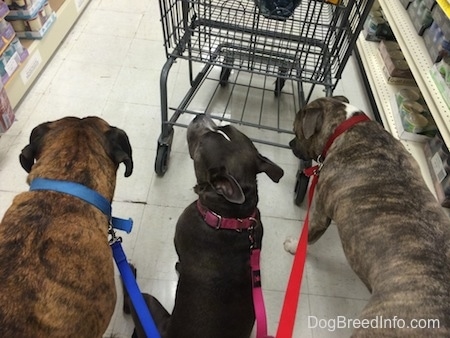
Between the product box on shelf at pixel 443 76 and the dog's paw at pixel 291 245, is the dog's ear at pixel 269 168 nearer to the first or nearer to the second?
the dog's paw at pixel 291 245

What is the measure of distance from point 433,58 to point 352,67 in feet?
3.35

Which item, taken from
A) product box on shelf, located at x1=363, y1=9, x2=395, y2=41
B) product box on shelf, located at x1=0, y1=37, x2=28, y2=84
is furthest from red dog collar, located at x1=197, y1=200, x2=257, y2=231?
product box on shelf, located at x1=363, y1=9, x2=395, y2=41

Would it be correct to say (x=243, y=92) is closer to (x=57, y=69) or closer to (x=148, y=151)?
(x=148, y=151)

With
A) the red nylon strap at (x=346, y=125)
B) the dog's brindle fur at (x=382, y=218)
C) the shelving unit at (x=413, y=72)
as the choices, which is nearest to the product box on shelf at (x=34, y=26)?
the dog's brindle fur at (x=382, y=218)

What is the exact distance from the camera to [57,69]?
256 centimetres

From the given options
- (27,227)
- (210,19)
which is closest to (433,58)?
(210,19)

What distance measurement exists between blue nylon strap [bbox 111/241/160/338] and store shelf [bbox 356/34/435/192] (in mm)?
1624

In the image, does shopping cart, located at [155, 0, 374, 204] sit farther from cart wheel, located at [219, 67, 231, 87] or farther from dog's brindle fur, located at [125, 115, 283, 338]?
dog's brindle fur, located at [125, 115, 283, 338]

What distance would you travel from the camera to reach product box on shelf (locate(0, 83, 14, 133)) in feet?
6.28

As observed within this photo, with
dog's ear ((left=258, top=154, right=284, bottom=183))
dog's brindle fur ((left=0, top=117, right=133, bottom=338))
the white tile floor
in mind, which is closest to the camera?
dog's brindle fur ((left=0, top=117, right=133, bottom=338))

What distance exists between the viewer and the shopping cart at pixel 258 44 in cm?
169

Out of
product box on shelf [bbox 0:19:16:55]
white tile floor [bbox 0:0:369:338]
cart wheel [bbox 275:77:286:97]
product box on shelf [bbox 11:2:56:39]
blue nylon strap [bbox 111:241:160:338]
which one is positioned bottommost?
white tile floor [bbox 0:0:369:338]

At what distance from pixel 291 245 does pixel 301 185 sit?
Answer: 325mm

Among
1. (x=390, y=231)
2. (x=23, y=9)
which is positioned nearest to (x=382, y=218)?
(x=390, y=231)
